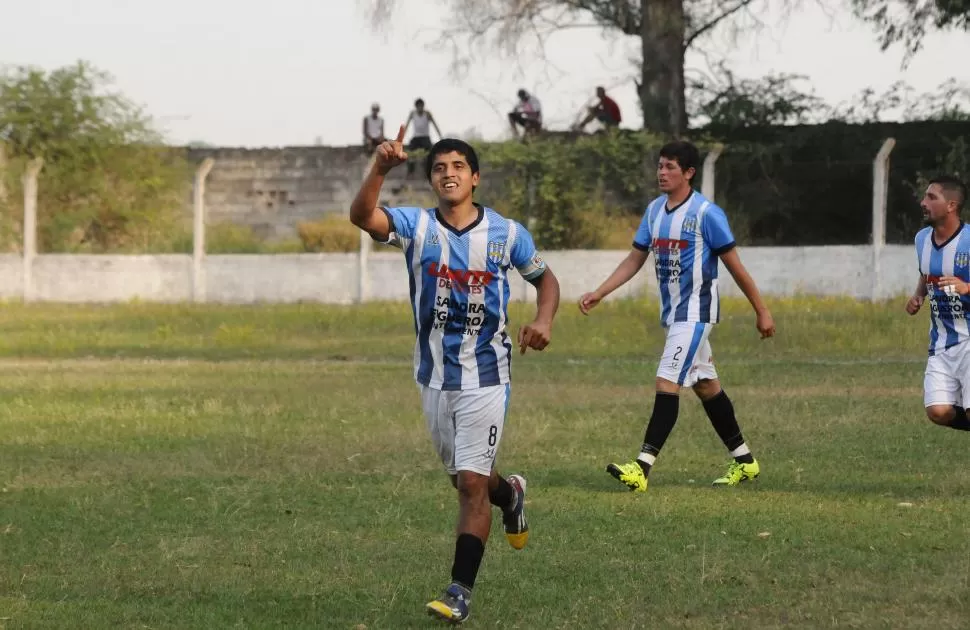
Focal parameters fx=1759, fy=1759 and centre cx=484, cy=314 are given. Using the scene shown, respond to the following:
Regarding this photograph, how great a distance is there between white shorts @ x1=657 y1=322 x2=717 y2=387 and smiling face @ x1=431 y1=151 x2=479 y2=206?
3639 millimetres

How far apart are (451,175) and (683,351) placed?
375cm

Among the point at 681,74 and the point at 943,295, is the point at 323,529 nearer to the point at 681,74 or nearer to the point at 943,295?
the point at 943,295

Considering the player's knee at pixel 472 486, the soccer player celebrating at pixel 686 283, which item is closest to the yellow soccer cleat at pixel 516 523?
the player's knee at pixel 472 486

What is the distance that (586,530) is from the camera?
8.67 m

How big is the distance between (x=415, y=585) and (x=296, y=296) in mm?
22149

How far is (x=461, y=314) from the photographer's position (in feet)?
23.6

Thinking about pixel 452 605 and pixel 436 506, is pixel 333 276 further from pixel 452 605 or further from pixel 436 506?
pixel 452 605

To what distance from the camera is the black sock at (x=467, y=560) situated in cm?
674

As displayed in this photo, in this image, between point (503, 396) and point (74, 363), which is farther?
point (74, 363)

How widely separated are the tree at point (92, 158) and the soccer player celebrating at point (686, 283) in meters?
22.0

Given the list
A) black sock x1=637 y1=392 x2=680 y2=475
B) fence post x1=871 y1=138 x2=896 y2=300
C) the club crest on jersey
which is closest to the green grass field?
black sock x1=637 y1=392 x2=680 y2=475

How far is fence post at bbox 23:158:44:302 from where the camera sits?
29.8m

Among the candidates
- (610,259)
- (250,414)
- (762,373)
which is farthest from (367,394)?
(610,259)

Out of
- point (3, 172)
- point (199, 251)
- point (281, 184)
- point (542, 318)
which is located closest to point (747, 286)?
point (542, 318)
